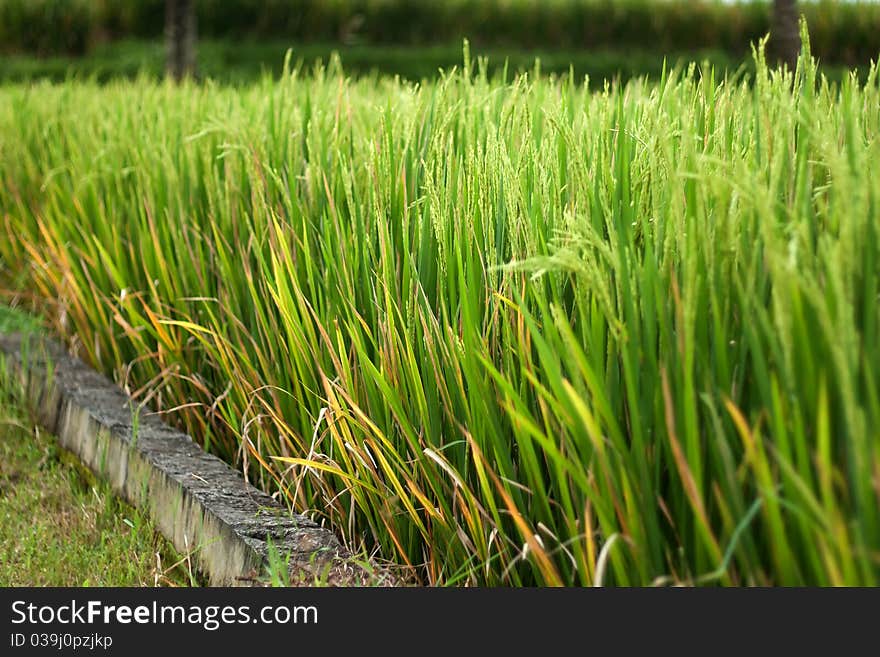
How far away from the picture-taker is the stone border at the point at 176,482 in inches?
77.1

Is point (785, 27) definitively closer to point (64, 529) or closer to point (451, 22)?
point (451, 22)

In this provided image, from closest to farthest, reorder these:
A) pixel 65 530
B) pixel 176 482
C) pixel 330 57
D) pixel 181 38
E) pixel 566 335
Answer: pixel 566 335, pixel 176 482, pixel 65 530, pixel 181 38, pixel 330 57

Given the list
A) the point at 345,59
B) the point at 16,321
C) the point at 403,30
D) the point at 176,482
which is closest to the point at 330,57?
the point at 345,59

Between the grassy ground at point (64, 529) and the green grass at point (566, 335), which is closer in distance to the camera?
the green grass at point (566, 335)

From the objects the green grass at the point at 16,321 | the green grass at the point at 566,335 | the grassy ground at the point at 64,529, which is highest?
the green grass at the point at 566,335

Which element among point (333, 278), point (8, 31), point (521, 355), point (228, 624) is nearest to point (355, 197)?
point (333, 278)

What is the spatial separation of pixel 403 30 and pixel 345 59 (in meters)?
1.76

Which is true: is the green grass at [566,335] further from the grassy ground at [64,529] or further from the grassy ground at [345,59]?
the grassy ground at [345,59]

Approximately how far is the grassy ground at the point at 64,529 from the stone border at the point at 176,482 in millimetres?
47

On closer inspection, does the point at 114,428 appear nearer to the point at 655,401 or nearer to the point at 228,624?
the point at 228,624

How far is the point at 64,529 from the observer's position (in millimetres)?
2656

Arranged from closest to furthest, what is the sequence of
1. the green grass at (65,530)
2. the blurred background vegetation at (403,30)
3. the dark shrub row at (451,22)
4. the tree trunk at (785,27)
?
the green grass at (65,530), the tree trunk at (785,27), the blurred background vegetation at (403,30), the dark shrub row at (451,22)

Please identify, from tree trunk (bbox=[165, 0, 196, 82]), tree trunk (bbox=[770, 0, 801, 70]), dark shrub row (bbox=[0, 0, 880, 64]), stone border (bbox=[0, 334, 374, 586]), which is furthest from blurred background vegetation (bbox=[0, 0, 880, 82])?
stone border (bbox=[0, 334, 374, 586])

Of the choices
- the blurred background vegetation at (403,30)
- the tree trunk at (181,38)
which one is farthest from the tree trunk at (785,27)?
the tree trunk at (181,38)
